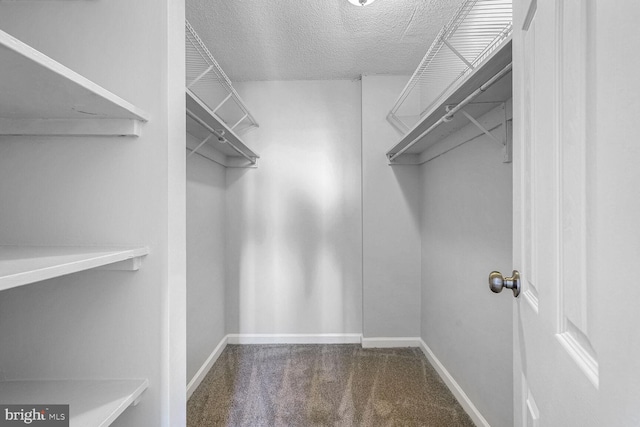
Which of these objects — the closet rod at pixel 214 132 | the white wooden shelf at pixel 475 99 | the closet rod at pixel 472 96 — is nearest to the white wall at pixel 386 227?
the white wooden shelf at pixel 475 99

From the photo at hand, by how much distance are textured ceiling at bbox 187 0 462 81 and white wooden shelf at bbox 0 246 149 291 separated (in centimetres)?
167

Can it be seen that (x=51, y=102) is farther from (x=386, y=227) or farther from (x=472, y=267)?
(x=386, y=227)

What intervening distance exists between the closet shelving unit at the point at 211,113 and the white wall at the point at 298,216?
15 cm

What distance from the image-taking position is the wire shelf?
203cm

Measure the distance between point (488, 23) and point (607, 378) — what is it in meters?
1.97

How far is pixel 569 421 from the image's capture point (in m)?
0.51

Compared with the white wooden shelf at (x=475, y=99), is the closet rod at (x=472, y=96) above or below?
below

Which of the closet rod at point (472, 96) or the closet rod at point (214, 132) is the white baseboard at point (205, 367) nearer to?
the closet rod at point (214, 132)

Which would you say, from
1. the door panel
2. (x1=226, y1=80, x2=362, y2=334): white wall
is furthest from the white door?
(x1=226, y1=80, x2=362, y2=334): white wall

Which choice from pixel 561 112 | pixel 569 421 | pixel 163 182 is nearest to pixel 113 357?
pixel 163 182

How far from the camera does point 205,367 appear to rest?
2611 millimetres

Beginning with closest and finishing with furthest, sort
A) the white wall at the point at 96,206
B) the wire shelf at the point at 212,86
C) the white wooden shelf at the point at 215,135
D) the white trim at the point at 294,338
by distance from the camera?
the white wall at the point at 96,206
the white wooden shelf at the point at 215,135
the wire shelf at the point at 212,86
the white trim at the point at 294,338

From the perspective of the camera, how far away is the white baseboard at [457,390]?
1.92 meters

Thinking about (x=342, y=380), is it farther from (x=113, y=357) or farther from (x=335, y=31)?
(x=335, y=31)
